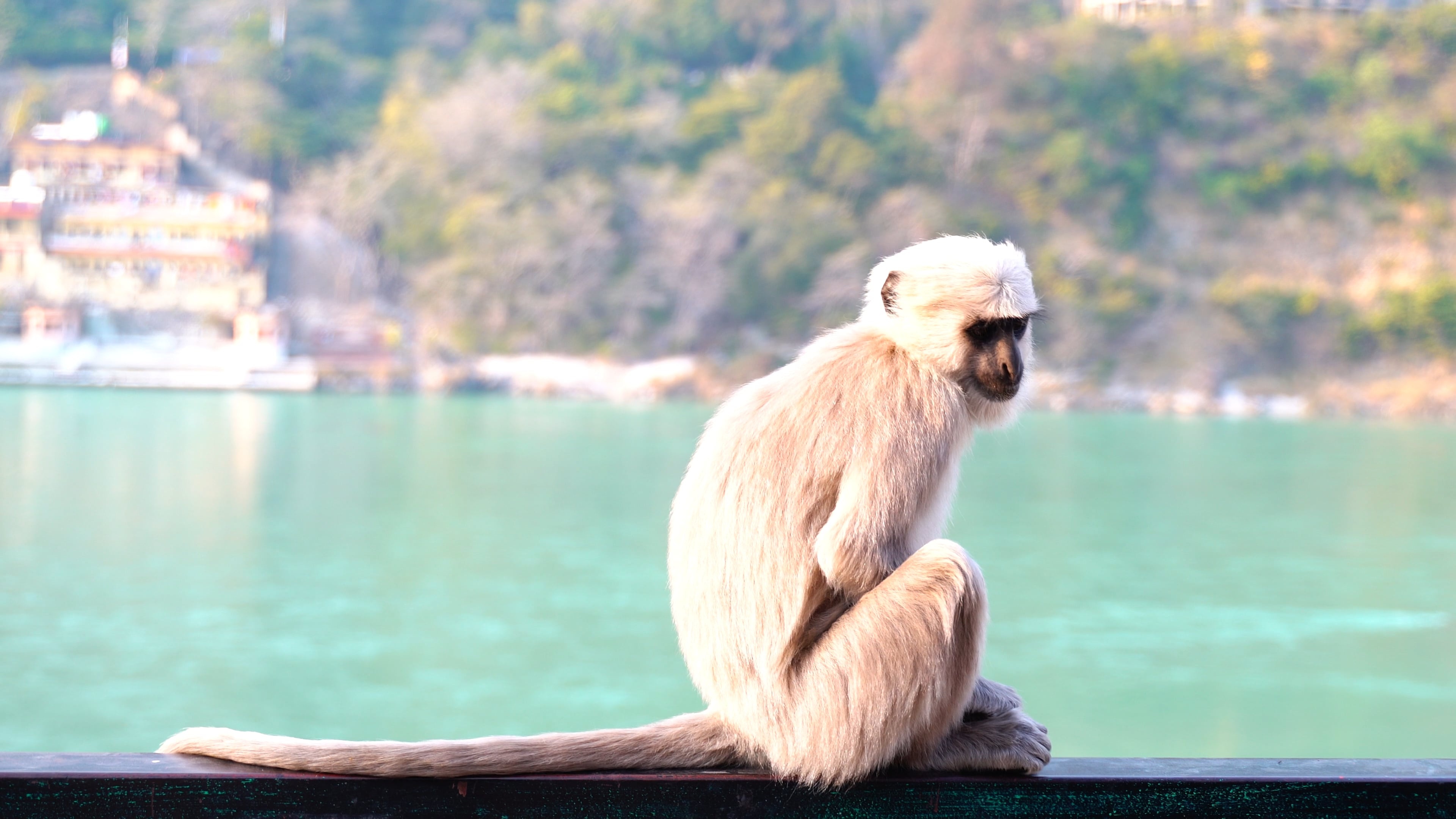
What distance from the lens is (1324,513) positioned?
1100 inches

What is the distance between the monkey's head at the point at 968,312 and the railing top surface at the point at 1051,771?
480 mm

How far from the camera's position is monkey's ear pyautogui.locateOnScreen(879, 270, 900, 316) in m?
1.77

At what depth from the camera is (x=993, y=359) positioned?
1732 mm

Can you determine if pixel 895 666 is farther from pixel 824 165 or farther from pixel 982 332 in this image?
pixel 824 165

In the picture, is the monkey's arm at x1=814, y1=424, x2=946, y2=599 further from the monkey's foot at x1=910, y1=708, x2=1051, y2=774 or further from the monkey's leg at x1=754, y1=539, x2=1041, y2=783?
the monkey's foot at x1=910, y1=708, x2=1051, y2=774

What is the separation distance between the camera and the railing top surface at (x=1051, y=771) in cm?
130

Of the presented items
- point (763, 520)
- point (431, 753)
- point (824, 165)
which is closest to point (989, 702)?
point (763, 520)

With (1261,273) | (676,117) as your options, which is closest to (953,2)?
(676,117)

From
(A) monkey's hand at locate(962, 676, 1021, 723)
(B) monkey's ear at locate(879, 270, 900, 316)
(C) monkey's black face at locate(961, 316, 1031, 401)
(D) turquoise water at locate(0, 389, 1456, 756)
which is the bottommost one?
(D) turquoise water at locate(0, 389, 1456, 756)

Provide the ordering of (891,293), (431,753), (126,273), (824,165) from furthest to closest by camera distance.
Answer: (824,165)
(126,273)
(891,293)
(431,753)

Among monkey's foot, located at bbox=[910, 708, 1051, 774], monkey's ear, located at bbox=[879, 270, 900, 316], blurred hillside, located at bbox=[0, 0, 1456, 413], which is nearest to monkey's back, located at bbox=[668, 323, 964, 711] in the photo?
monkey's ear, located at bbox=[879, 270, 900, 316]

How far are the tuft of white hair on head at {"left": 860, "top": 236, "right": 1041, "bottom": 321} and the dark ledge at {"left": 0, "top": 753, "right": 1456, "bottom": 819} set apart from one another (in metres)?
0.57

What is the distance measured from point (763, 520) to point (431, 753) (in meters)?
0.45

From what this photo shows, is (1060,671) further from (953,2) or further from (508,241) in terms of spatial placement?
(953,2)
